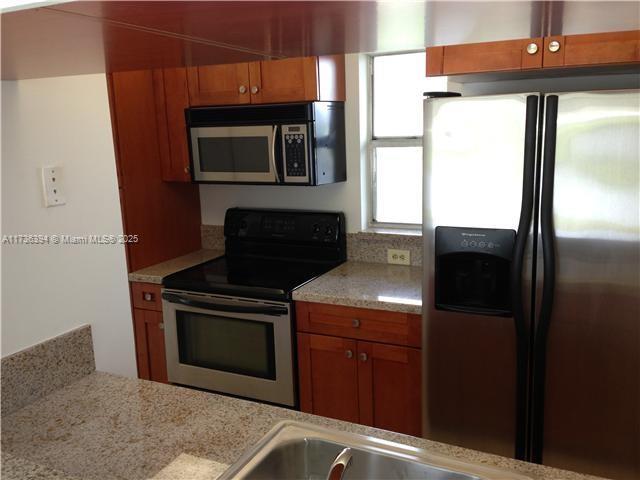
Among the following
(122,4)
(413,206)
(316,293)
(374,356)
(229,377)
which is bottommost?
(229,377)

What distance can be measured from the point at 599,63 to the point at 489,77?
2.15 feet

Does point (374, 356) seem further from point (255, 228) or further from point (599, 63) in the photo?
point (599, 63)

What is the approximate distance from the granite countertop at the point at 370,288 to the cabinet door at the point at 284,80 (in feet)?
→ 2.88

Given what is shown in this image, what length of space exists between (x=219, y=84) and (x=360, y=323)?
142cm

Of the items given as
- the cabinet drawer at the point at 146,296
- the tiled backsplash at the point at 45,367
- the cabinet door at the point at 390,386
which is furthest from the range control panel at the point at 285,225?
the tiled backsplash at the point at 45,367

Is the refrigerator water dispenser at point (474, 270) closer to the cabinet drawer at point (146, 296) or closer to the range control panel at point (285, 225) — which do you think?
the range control panel at point (285, 225)

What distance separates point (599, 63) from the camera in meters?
1.99

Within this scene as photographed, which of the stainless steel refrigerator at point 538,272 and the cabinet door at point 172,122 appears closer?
Result: the stainless steel refrigerator at point 538,272

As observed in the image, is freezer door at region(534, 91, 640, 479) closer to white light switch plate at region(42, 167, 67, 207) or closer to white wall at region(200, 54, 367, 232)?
white wall at region(200, 54, 367, 232)

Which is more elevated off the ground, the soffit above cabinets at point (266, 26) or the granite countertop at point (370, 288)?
the soffit above cabinets at point (266, 26)

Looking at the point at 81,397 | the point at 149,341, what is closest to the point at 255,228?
the point at 149,341

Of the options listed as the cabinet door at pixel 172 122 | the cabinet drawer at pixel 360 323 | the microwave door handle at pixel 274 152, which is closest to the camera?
the cabinet drawer at pixel 360 323

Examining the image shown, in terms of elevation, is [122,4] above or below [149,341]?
above

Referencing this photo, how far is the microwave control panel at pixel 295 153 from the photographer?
2.74 meters
